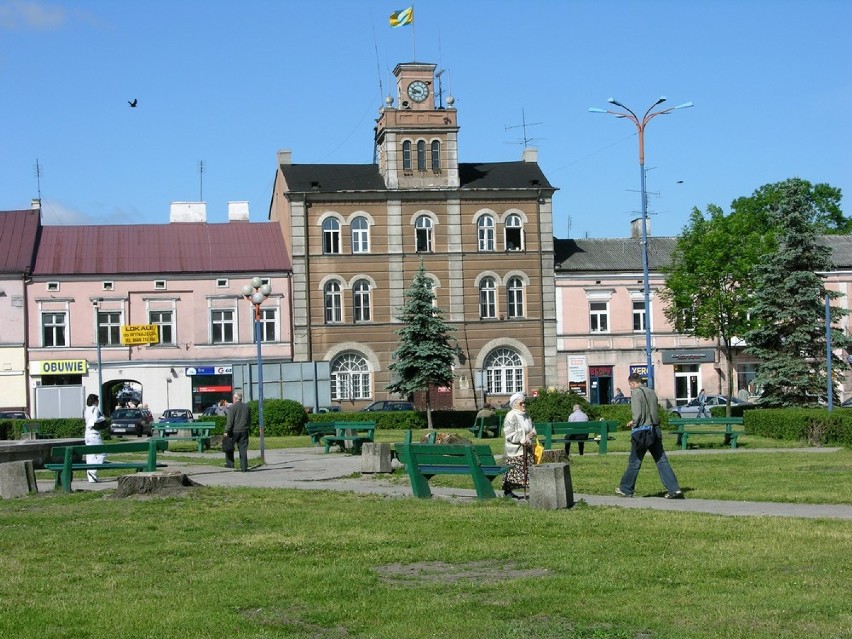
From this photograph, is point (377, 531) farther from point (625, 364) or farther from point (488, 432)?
point (625, 364)

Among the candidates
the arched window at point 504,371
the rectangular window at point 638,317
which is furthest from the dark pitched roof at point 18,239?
the rectangular window at point 638,317

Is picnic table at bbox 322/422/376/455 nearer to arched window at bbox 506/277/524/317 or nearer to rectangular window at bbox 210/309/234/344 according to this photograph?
rectangular window at bbox 210/309/234/344

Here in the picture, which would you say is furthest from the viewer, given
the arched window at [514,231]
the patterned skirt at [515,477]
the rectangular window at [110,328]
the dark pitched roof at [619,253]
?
the dark pitched roof at [619,253]

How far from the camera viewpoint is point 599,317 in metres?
65.1

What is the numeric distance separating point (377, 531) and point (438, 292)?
162ft

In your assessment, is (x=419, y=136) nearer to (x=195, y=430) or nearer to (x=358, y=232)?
(x=358, y=232)

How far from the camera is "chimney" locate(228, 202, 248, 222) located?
221 feet

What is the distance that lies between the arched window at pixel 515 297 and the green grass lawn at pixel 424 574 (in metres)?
47.9

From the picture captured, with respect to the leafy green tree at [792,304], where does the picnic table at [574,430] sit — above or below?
below

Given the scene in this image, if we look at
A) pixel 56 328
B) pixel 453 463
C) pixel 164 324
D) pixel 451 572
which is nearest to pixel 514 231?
pixel 164 324

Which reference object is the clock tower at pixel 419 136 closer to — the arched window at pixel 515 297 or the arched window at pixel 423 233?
the arched window at pixel 423 233

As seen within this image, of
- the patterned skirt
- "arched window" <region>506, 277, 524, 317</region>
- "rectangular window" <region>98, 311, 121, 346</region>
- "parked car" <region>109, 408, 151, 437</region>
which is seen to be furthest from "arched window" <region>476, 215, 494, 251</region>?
the patterned skirt

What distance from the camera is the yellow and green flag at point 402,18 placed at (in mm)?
62963

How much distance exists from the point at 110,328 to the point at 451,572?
52626 millimetres
